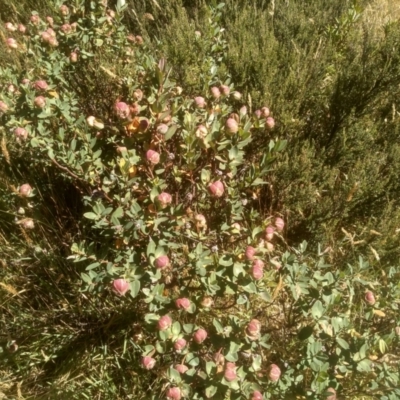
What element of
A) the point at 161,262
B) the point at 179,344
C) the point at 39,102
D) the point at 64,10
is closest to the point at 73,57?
the point at 64,10

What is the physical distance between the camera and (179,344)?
1256 mm

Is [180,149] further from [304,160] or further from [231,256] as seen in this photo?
[304,160]

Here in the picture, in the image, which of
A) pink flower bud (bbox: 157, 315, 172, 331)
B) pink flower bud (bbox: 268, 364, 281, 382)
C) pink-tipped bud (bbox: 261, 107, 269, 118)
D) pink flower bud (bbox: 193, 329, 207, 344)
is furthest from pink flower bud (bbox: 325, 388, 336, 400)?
pink-tipped bud (bbox: 261, 107, 269, 118)

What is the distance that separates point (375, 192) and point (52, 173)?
1.64 metres

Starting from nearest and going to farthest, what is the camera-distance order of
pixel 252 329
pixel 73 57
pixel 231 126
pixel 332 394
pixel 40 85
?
pixel 332 394, pixel 252 329, pixel 231 126, pixel 40 85, pixel 73 57

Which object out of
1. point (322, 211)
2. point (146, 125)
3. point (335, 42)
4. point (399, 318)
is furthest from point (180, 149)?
point (335, 42)

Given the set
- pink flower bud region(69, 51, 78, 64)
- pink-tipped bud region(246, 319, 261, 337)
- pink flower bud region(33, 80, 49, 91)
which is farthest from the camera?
pink flower bud region(69, 51, 78, 64)

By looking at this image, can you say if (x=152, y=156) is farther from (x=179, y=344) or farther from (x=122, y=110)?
(x=179, y=344)

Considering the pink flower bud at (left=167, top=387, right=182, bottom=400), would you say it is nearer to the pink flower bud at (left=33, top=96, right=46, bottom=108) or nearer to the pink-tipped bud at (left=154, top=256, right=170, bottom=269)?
the pink-tipped bud at (left=154, top=256, right=170, bottom=269)

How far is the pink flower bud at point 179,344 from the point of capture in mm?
1252

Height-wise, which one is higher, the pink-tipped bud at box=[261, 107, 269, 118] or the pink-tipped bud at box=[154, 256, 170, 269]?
the pink-tipped bud at box=[261, 107, 269, 118]

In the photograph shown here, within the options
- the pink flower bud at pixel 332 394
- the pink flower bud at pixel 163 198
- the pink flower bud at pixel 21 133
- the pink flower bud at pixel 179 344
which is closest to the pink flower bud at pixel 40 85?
the pink flower bud at pixel 21 133

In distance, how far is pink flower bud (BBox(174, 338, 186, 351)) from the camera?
1252 mm

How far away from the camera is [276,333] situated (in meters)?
1.76
